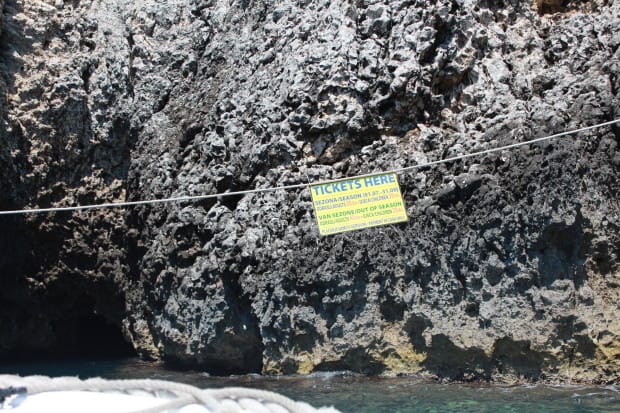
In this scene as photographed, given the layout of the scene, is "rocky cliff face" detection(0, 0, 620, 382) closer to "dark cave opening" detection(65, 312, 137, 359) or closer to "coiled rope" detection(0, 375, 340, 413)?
"dark cave opening" detection(65, 312, 137, 359)

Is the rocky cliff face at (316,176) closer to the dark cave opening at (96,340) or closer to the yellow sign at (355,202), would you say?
the yellow sign at (355,202)

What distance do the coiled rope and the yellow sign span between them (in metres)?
4.91

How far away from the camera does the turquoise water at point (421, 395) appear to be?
19.3 ft

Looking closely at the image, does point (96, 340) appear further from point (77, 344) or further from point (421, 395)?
point (421, 395)

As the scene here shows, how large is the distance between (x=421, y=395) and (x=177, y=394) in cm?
470

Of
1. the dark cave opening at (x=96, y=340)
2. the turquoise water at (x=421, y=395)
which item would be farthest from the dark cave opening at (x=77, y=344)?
the turquoise water at (x=421, y=395)

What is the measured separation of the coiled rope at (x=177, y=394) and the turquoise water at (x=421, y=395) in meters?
4.03

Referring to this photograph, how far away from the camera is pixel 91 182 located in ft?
33.9

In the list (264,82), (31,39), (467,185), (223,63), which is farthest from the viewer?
(31,39)

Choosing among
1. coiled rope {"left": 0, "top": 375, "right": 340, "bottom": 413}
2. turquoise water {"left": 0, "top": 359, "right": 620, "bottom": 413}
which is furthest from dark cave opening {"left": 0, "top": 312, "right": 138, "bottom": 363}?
coiled rope {"left": 0, "top": 375, "right": 340, "bottom": 413}

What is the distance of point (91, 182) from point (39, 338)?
2910 mm

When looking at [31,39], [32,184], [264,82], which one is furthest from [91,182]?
[264,82]

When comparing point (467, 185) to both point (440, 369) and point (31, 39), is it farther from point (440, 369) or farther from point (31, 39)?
point (31, 39)

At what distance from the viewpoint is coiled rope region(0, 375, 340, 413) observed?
85.7 inches
